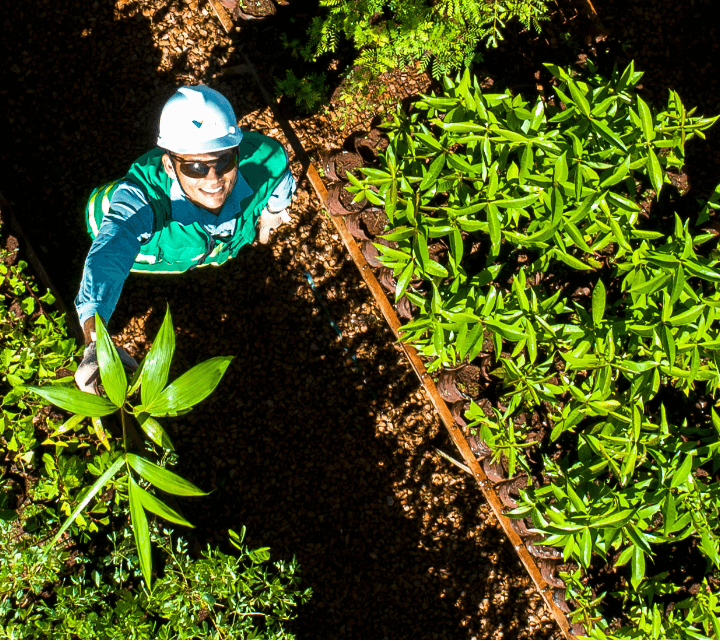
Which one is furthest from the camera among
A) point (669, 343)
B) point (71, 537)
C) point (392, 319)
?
point (392, 319)

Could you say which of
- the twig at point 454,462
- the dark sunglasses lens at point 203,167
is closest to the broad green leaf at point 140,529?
the dark sunglasses lens at point 203,167

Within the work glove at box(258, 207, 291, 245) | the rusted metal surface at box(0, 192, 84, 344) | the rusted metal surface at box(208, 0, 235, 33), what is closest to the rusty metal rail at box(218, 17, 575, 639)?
the rusted metal surface at box(208, 0, 235, 33)

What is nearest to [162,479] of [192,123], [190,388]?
[190,388]

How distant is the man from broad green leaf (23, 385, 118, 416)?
353 mm

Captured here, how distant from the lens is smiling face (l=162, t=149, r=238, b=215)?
214 centimetres

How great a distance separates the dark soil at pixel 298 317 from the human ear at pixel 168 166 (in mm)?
951

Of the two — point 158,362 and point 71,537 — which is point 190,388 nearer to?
point 158,362

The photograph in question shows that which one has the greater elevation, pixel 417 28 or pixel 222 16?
pixel 222 16

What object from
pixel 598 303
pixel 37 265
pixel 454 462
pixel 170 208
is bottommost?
pixel 454 462

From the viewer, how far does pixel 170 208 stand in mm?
2303

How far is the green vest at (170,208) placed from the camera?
2279 mm

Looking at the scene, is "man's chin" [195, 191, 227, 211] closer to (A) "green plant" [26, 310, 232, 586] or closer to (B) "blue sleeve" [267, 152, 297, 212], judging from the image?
(B) "blue sleeve" [267, 152, 297, 212]

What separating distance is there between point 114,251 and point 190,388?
655mm

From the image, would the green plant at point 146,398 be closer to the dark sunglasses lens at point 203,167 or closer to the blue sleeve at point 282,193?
the dark sunglasses lens at point 203,167
